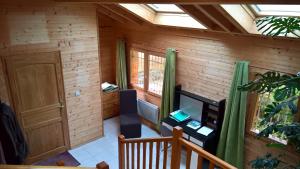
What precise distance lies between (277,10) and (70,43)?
10.9 ft

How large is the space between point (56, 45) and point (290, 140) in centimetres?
374

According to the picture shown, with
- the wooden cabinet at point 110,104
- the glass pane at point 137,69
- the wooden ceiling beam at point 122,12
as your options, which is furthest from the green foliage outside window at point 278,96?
the wooden cabinet at point 110,104

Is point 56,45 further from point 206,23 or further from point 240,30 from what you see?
point 240,30

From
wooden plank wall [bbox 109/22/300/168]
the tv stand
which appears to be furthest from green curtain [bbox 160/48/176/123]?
the tv stand

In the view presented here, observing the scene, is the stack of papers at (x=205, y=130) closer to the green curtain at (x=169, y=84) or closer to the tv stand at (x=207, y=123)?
the tv stand at (x=207, y=123)

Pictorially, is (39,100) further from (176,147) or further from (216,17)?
(216,17)

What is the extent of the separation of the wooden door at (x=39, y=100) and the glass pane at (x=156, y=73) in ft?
6.74

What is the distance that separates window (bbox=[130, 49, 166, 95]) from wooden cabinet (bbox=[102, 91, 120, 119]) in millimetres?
576

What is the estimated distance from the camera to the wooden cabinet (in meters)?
5.90

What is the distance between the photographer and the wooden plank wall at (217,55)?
3.33 meters

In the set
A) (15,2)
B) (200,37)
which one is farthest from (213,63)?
(15,2)

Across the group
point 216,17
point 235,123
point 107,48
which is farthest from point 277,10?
point 107,48

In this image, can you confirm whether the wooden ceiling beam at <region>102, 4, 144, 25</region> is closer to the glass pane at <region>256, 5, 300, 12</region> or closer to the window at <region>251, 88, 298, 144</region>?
the glass pane at <region>256, 5, 300, 12</region>

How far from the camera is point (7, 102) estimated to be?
3.78 meters
